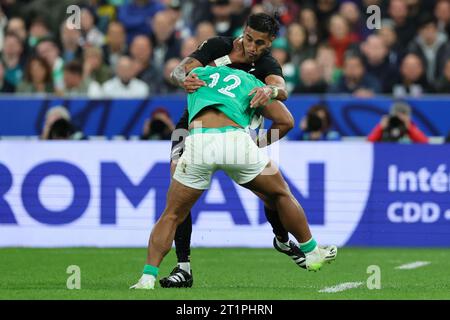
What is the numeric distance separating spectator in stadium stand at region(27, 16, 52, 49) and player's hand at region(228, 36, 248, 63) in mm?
9304

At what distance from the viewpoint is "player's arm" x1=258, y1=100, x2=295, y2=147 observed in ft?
33.9

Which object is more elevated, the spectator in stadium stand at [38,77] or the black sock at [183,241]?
the spectator in stadium stand at [38,77]

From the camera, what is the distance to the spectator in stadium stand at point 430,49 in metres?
18.1

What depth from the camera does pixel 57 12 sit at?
1984 cm

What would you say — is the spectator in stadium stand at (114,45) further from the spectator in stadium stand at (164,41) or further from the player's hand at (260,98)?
the player's hand at (260,98)

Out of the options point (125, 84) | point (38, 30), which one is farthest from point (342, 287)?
point (38, 30)

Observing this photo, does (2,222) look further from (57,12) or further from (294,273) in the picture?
(57,12)

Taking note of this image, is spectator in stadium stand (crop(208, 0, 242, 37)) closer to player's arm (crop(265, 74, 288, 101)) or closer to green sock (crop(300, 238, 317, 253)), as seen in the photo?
player's arm (crop(265, 74, 288, 101))

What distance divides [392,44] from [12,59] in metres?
5.89

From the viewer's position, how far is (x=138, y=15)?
1953 cm

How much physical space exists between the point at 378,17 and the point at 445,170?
13.8 feet

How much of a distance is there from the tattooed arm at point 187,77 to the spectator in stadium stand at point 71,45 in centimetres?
869

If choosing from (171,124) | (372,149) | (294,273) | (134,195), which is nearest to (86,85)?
(171,124)

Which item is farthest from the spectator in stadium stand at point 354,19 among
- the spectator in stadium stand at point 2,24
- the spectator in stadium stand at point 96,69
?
the spectator in stadium stand at point 2,24
